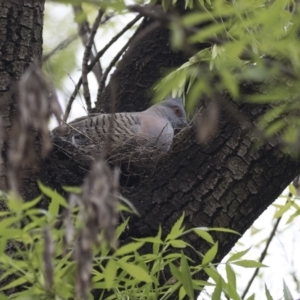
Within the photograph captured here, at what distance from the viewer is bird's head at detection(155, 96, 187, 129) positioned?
13.2 feet

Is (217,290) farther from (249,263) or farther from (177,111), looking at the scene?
(177,111)

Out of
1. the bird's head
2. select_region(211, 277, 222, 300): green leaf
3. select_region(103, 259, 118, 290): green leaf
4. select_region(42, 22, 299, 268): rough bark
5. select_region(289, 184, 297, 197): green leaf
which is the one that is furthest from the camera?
the bird's head

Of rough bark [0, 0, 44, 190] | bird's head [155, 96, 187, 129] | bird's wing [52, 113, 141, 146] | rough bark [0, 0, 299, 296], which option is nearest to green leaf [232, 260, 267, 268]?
rough bark [0, 0, 299, 296]

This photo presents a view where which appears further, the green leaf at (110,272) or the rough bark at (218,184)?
the rough bark at (218,184)

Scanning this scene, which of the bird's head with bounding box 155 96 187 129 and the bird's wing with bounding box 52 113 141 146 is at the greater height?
the bird's head with bounding box 155 96 187 129

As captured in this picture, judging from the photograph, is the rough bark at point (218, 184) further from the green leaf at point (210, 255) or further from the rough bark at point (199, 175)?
the green leaf at point (210, 255)

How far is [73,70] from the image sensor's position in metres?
4.32

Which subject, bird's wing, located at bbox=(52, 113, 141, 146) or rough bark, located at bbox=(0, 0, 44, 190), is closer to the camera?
rough bark, located at bbox=(0, 0, 44, 190)

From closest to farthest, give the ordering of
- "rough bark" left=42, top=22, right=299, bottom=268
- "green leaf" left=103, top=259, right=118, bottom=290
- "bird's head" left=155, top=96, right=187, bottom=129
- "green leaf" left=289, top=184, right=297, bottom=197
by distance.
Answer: "green leaf" left=103, top=259, right=118, bottom=290 < "rough bark" left=42, top=22, right=299, bottom=268 < "green leaf" left=289, top=184, right=297, bottom=197 < "bird's head" left=155, top=96, right=187, bottom=129

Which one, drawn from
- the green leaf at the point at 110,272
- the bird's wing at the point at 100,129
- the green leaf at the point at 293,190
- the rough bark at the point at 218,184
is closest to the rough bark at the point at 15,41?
the rough bark at the point at 218,184

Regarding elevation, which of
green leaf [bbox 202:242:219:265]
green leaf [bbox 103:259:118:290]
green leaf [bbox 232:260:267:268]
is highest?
green leaf [bbox 202:242:219:265]

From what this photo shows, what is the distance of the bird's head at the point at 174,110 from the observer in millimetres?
4020

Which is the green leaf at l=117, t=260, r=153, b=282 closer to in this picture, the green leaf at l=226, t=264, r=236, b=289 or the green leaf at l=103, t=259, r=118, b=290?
the green leaf at l=103, t=259, r=118, b=290

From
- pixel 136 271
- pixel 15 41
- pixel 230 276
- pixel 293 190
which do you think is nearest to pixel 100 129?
pixel 15 41
